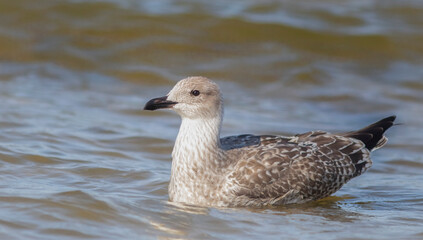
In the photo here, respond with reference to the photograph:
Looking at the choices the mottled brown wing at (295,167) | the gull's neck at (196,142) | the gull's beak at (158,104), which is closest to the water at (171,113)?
the mottled brown wing at (295,167)

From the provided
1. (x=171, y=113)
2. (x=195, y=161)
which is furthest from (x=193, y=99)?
(x=171, y=113)

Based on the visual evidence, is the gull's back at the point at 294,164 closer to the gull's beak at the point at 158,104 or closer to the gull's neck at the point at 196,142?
the gull's neck at the point at 196,142

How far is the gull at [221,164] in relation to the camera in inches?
286

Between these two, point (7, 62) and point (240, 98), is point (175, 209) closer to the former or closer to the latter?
point (240, 98)

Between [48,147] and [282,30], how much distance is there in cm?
766

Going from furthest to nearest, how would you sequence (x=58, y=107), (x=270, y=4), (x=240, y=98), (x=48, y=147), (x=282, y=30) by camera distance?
(x=270, y=4) → (x=282, y=30) → (x=240, y=98) → (x=58, y=107) → (x=48, y=147)

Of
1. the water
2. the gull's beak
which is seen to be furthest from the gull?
the water

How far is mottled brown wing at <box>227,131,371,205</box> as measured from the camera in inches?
290

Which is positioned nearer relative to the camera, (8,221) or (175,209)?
(8,221)

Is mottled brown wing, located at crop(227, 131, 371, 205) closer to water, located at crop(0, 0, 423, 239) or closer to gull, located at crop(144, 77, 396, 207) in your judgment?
gull, located at crop(144, 77, 396, 207)

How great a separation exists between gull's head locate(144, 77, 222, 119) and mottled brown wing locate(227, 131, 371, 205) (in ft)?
1.70

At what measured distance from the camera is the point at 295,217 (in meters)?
7.19

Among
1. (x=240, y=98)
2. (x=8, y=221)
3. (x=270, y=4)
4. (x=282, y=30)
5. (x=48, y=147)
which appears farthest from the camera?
(x=270, y=4)

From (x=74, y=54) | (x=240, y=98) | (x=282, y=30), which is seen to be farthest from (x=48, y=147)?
(x=282, y=30)
